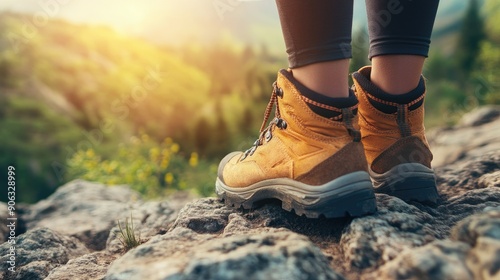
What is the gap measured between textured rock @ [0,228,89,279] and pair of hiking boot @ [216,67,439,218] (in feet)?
2.75

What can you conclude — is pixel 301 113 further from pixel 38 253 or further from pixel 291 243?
pixel 38 253

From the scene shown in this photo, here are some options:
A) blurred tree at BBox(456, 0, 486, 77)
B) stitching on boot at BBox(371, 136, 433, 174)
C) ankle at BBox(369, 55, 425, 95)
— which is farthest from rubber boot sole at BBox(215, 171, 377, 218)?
blurred tree at BBox(456, 0, 486, 77)

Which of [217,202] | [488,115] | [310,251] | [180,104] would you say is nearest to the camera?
[310,251]

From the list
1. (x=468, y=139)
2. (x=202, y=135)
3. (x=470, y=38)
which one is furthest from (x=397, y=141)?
(x=470, y=38)

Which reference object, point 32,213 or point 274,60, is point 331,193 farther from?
point 274,60

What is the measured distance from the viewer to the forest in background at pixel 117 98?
9367mm

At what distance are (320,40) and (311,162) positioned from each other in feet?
1.47

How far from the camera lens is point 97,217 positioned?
10.3ft

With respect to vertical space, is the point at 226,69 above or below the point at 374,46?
above

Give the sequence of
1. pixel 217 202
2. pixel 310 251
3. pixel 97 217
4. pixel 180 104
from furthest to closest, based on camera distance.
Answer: pixel 180 104
pixel 97 217
pixel 217 202
pixel 310 251

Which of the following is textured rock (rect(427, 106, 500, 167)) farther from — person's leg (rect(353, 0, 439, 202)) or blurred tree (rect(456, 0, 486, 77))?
blurred tree (rect(456, 0, 486, 77))

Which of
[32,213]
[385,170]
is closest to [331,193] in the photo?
[385,170]

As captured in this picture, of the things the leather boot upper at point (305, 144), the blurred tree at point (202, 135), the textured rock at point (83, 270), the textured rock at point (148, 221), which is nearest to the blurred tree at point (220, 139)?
the blurred tree at point (202, 135)

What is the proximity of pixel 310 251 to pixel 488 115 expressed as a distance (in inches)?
218
